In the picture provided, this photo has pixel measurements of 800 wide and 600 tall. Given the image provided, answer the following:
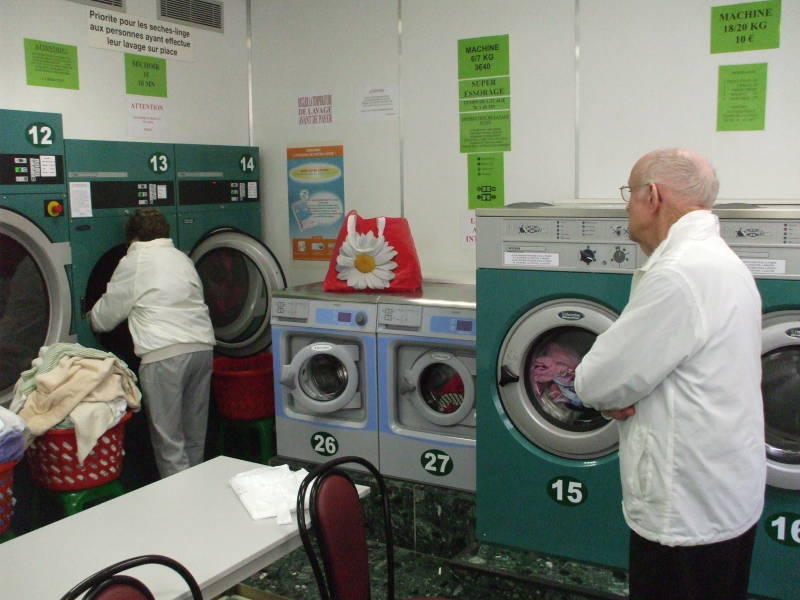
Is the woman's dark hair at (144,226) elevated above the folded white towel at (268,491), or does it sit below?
above

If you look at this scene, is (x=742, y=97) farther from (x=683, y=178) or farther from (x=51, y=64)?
(x=51, y=64)

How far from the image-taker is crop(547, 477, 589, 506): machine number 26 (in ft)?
10.3

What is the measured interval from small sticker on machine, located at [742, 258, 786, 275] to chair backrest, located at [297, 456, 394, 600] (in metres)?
1.53

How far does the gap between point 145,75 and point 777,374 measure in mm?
3491

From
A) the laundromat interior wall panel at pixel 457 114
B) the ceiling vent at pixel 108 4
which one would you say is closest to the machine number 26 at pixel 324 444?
the laundromat interior wall panel at pixel 457 114

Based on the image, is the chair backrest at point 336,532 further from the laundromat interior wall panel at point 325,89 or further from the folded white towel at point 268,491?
the laundromat interior wall panel at point 325,89

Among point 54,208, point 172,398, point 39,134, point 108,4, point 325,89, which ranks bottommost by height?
point 172,398

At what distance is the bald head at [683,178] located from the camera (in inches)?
84.3

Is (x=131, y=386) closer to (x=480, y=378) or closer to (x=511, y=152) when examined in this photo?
(x=480, y=378)

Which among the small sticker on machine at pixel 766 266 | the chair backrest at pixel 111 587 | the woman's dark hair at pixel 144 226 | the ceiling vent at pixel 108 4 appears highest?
the ceiling vent at pixel 108 4

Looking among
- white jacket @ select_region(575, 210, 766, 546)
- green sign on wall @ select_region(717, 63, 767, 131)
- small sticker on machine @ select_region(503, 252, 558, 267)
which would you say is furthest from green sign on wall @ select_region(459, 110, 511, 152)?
white jacket @ select_region(575, 210, 766, 546)

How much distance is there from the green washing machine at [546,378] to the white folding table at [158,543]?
0.98m

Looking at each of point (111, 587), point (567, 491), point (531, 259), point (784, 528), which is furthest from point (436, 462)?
point (111, 587)

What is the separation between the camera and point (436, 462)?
3713 mm
